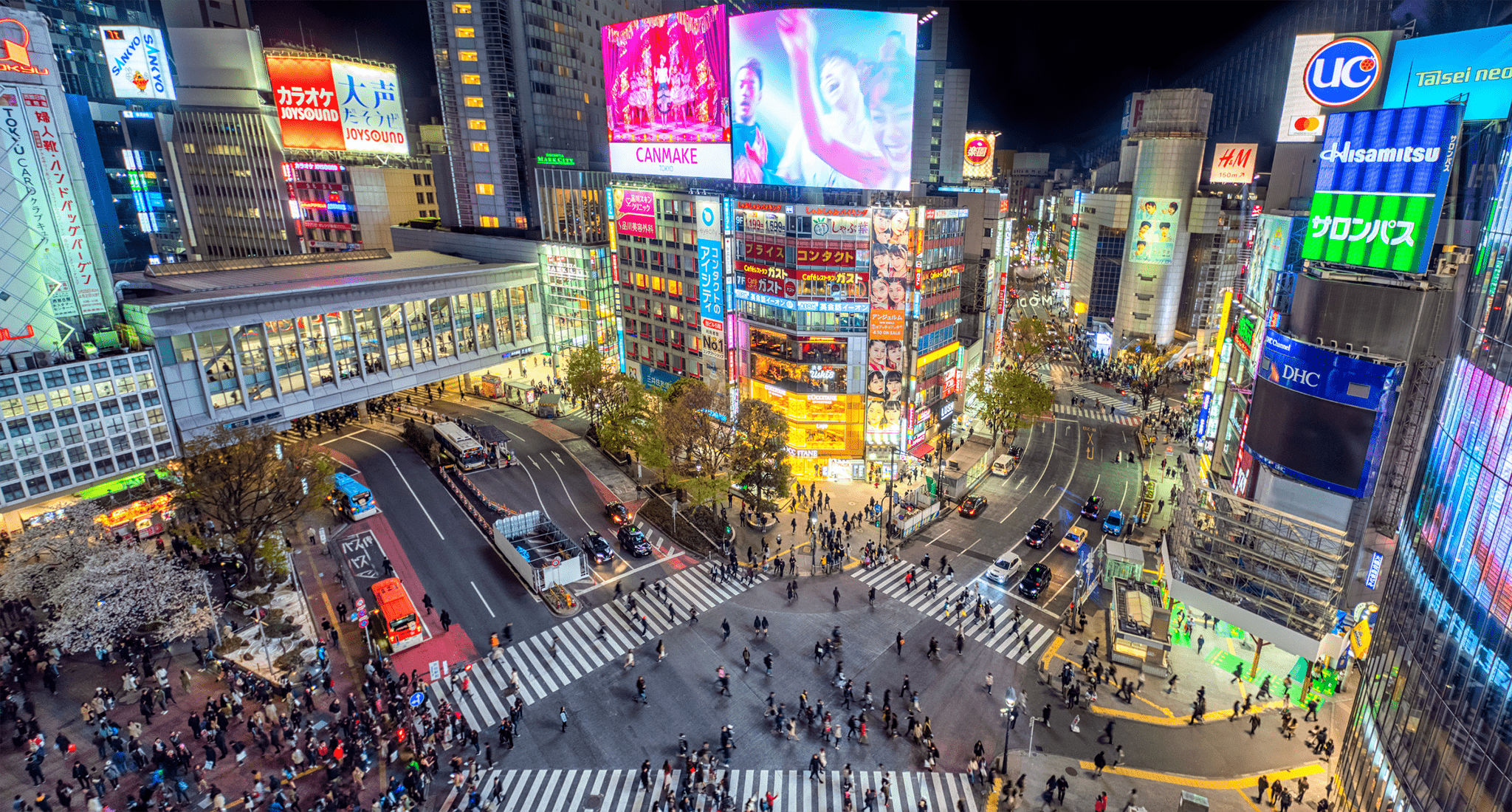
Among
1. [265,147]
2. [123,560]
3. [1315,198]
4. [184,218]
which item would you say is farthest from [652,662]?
[184,218]

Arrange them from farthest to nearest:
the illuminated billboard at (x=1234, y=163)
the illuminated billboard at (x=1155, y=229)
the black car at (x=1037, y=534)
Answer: the illuminated billboard at (x=1155, y=229) < the illuminated billboard at (x=1234, y=163) < the black car at (x=1037, y=534)

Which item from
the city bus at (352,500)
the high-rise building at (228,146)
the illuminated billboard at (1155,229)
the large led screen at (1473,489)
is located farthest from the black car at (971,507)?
the high-rise building at (228,146)

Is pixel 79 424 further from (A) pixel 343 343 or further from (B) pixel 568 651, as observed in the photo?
(B) pixel 568 651

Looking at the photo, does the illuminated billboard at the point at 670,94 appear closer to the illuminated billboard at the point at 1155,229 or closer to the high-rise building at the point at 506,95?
the high-rise building at the point at 506,95

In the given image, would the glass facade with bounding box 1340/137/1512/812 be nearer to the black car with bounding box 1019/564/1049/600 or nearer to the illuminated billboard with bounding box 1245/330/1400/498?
the illuminated billboard with bounding box 1245/330/1400/498

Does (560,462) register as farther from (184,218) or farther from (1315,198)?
(184,218)

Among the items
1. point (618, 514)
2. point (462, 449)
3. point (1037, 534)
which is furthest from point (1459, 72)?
point (462, 449)

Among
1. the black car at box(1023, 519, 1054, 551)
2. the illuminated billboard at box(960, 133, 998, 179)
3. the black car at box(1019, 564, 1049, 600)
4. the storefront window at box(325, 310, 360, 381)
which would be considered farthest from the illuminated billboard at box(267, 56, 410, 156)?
the black car at box(1019, 564, 1049, 600)
